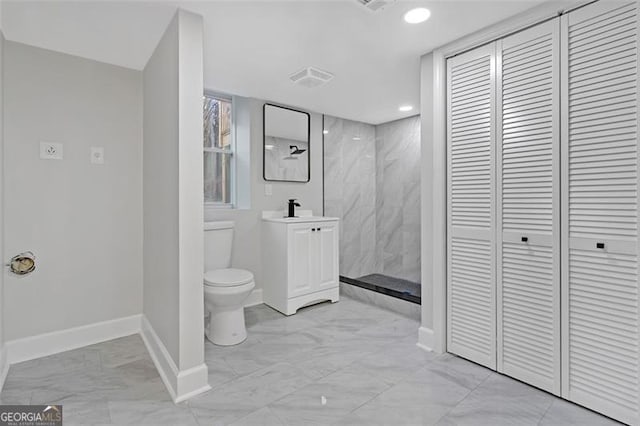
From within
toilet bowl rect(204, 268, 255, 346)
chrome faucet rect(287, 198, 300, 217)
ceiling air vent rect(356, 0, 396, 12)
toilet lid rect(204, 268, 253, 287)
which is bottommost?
toilet bowl rect(204, 268, 255, 346)

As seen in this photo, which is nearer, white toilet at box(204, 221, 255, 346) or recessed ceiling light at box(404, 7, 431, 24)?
recessed ceiling light at box(404, 7, 431, 24)

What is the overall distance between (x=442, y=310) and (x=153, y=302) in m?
2.05

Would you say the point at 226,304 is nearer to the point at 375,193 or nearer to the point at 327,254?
the point at 327,254

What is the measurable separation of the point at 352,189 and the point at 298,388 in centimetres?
277

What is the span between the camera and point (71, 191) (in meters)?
2.35

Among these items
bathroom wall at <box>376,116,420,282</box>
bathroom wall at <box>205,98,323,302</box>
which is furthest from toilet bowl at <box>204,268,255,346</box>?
bathroom wall at <box>376,116,420,282</box>

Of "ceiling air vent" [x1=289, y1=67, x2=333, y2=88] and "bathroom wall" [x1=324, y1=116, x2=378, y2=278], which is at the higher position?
"ceiling air vent" [x1=289, y1=67, x2=333, y2=88]

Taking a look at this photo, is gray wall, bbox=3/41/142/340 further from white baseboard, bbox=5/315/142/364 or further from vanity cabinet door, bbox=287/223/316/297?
vanity cabinet door, bbox=287/223/316/297

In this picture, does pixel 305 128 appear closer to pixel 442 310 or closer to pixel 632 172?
pixel 442 310

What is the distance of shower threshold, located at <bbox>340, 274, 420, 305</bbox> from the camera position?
10.3ft

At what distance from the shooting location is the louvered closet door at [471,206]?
6.57 ft

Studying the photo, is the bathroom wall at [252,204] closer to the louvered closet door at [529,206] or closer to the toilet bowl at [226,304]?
the toilet bowl at [226,304]

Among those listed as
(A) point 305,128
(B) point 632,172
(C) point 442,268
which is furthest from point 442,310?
(A) point 305,128

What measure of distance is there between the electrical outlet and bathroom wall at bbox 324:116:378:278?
2.52 metres
